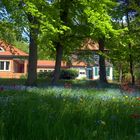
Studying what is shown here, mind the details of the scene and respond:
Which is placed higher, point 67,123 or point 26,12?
point 26,12

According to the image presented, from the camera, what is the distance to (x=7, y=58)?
276 ft

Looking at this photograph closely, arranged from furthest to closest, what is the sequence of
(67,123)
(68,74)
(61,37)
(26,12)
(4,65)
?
(4,65) < (68,74) < (61,37) < (26,12) < (67,123)

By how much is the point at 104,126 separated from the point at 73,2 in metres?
22.2

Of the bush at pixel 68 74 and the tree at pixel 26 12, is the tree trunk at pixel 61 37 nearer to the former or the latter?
the tree at pixel 26 12

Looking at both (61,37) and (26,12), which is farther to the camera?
(61,37)

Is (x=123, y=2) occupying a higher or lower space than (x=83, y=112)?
higher

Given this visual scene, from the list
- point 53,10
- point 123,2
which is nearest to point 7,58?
point 123,2

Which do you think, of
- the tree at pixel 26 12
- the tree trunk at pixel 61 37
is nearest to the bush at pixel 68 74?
the tree trunk at pixel 61 37

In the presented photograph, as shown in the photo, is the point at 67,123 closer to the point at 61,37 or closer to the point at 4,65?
the point at 61,37

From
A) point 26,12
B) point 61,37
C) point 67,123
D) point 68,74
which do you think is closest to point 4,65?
point 68,74

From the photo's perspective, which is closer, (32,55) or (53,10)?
(53,10)

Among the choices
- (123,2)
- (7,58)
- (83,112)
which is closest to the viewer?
(83,112)

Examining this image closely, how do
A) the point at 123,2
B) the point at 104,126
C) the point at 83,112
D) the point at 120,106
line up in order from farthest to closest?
the point at 123,2, the point at 120,106, the point at 83,112, the point at 104,126

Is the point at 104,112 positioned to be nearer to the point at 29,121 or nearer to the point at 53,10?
the point at 29,121
